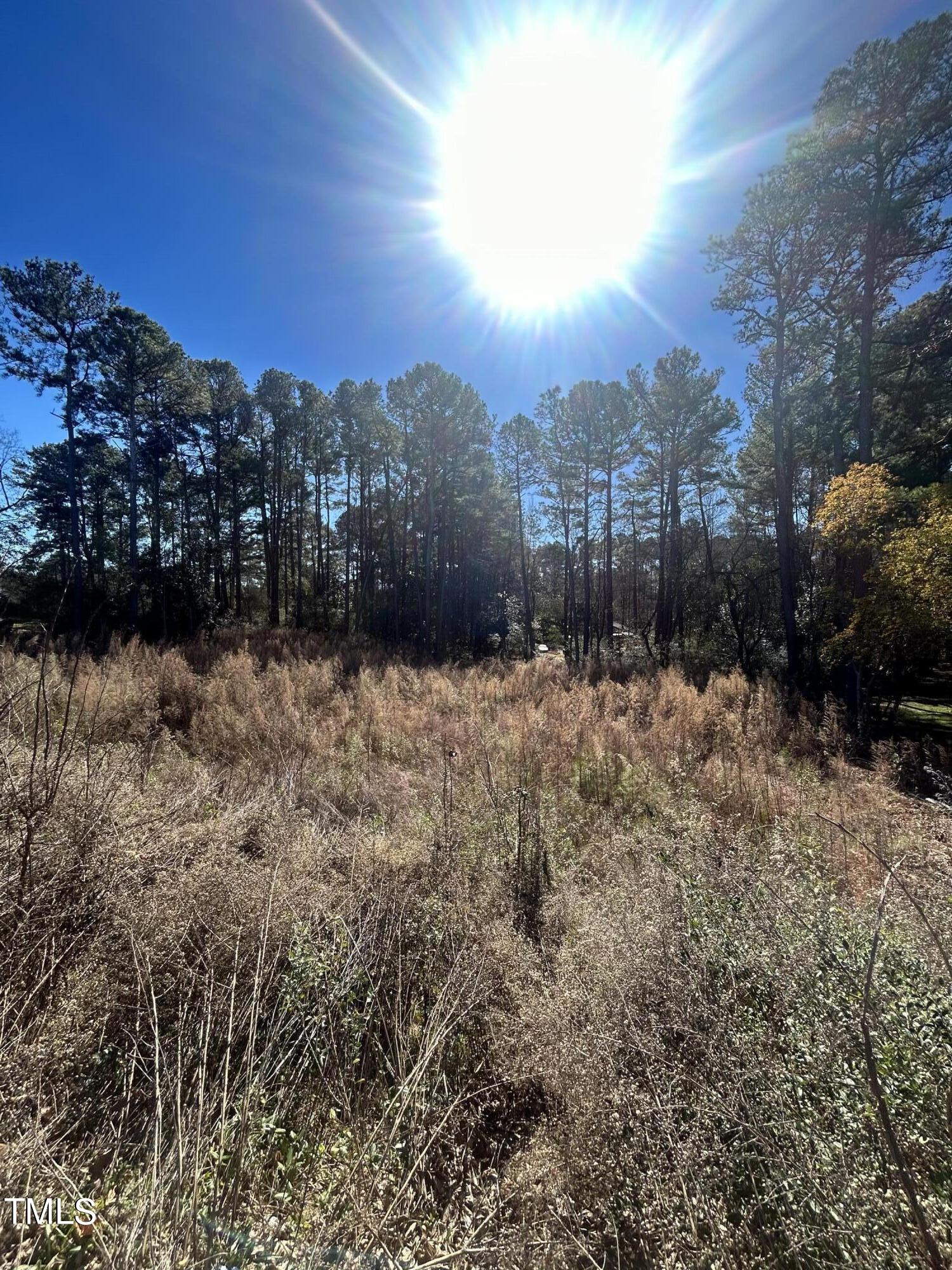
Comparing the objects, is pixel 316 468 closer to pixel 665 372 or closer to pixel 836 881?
pixel 665 372

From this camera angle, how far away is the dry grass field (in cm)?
121

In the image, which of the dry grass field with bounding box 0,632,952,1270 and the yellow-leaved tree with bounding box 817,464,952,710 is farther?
the yellow-leaved tree with bounding box 817,464,952,710

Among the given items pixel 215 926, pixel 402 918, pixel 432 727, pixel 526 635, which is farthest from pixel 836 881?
pixel 526 635

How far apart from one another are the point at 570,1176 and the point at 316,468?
26017mm

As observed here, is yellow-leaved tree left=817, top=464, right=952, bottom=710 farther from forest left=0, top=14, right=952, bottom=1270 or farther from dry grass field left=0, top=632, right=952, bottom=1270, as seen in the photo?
dry grass field left=0, top=632, right=952, bottom=1270

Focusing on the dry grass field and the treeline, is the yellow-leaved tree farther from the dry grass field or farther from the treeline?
the dry grass field

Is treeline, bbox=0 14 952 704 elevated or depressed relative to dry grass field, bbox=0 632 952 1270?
elevated

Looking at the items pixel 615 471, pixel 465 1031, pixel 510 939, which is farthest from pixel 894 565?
pixel 615 471

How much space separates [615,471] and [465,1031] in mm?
20694

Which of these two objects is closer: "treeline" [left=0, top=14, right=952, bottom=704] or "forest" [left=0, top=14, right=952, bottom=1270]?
"forest" [left=0, top=14, right=952, bottom=1270]

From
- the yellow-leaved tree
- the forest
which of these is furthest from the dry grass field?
the yellow-leaved tree

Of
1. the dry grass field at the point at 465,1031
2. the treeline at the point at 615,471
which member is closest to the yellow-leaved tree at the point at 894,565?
the treeline at the point at 615,471

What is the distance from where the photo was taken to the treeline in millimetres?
8984

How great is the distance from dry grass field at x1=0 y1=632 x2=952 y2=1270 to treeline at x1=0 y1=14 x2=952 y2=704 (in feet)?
7.31
